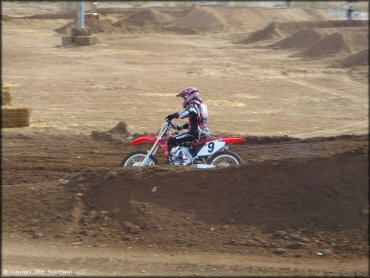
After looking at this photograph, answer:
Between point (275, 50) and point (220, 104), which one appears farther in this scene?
point (275, 50)

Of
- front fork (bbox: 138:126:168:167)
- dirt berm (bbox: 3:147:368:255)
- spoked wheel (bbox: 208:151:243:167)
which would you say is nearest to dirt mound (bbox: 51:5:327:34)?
front fork (bbox: 138:126:168:167)

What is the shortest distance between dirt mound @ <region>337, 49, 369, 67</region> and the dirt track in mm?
1151

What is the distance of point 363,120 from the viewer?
19562 mm

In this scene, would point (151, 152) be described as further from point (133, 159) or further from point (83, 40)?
point (83, 40)

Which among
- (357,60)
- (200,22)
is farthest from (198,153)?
(200,22)

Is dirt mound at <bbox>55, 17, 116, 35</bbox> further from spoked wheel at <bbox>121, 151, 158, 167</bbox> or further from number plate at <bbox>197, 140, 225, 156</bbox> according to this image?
number plate at <bbox>197, 140, 225, 156</bbox>

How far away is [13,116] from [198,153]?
7.11 meters

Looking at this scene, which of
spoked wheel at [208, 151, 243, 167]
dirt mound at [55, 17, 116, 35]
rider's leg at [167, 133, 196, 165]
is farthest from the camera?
dirt mound at [55, 17, 116, 35]

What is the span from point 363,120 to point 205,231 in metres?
12.9

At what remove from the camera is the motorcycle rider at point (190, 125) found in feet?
34.9

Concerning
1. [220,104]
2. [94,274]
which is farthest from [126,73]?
[94,274]

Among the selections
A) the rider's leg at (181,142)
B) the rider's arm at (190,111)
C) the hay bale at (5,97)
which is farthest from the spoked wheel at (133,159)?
the hay bale at (5,97)

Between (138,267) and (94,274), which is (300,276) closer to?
(138,267)

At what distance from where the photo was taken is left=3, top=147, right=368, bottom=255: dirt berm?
25.8ft
